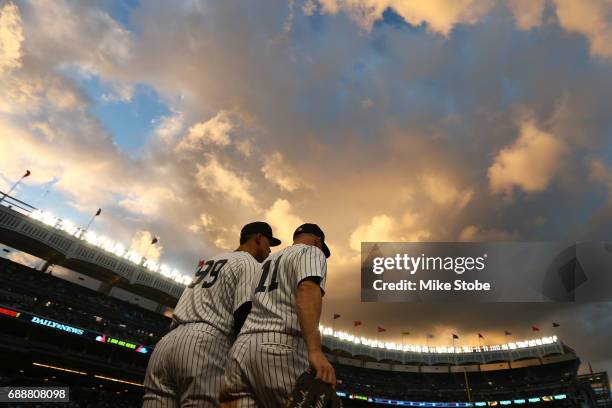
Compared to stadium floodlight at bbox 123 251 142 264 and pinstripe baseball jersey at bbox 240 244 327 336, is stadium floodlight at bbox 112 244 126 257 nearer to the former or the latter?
stadium floodlight at bbox 123 251 142 264

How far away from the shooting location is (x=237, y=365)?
7.41ft

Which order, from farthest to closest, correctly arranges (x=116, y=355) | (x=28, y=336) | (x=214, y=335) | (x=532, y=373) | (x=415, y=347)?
1. (x=415, y=347)
2. (x=532, y=373)
3. (x=116, y=355)
4. (x=28, y=336)
5. (x=214, y=335)

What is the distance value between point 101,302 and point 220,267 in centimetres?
4109

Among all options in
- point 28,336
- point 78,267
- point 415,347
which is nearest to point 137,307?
point 78,267

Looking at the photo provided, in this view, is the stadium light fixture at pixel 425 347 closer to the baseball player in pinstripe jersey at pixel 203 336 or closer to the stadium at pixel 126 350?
the stadium at pixel 126 350

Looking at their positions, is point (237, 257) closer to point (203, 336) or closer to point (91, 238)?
point (203, 336)

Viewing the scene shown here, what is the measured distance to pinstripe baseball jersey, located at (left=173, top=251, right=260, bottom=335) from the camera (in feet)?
9.54

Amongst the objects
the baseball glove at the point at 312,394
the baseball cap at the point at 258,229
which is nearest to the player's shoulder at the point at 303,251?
the baseball cap at the point at 258,229

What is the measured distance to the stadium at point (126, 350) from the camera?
28047mm

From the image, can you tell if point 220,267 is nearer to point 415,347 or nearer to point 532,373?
point 415,347

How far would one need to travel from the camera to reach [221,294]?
301 centimetres

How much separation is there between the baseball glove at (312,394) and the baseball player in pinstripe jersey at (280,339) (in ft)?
0.16

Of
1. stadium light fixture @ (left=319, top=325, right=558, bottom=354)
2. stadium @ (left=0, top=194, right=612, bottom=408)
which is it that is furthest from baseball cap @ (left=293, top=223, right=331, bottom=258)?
stadium light fixture @ (left=319, top=325, right=558, bottom=354)

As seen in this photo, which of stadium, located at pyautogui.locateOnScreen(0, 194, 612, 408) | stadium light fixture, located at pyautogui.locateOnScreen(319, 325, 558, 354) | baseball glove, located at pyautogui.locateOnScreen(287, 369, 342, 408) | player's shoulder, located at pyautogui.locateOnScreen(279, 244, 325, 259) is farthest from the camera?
stadium light fixture, located at pyautogui.locateOnScreen(319, 325, 558, 354)
